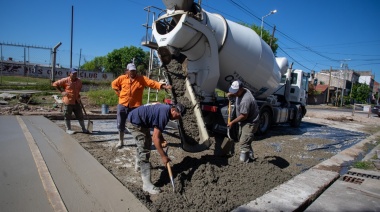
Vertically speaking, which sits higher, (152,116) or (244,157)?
(152,116)

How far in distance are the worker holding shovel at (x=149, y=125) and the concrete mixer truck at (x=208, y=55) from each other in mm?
1316

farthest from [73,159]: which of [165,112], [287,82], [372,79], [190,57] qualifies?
[372,79]

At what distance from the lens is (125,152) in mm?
5035

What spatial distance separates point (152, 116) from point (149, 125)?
0.65 feet

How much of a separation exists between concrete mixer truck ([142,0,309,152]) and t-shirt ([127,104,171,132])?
4.63ft

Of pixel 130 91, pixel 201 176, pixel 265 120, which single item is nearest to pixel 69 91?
pixel 130 91

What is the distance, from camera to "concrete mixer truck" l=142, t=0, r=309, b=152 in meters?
5.40

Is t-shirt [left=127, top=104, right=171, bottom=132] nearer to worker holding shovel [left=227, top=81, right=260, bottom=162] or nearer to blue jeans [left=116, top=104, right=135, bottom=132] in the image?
blue jeans [left=116, top=104, right=135, bottom=132]

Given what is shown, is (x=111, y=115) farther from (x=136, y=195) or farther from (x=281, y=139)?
(x=136, y=195)

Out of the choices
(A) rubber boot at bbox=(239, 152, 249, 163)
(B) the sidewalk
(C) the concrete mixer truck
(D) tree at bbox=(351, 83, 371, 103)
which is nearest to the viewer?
(B) the sidewalk

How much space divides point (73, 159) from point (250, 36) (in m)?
5.17

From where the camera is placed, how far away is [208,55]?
5.96 metres

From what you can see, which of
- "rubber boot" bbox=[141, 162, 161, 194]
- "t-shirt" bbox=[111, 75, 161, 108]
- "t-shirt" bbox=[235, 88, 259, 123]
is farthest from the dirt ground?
"t-shirt" bbox=[111, 75, 161, 108]

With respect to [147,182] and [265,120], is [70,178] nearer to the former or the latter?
[147,182]
